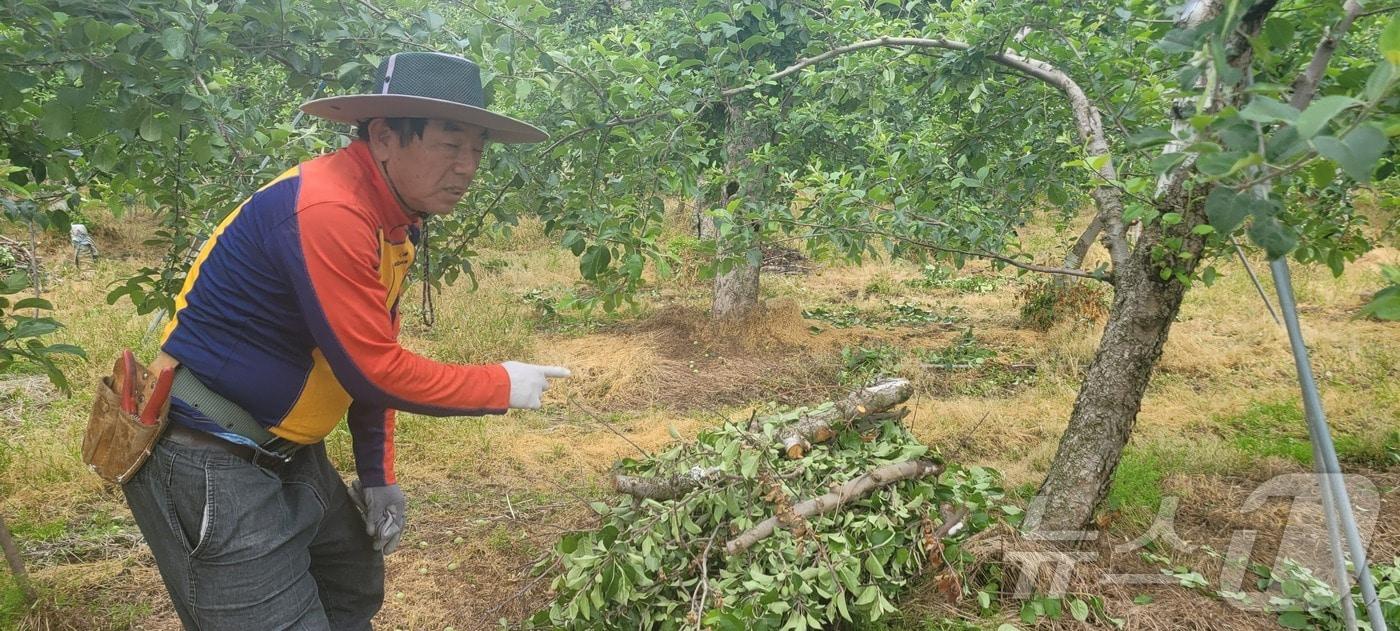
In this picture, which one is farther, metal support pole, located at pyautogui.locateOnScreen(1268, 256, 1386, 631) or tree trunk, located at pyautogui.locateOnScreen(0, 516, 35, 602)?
tree trunk, located at pyautogui.locateOnScreen(0, 516, 35, 602)

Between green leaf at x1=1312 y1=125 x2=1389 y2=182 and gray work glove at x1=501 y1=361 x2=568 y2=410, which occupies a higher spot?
green leaf at x1=1312 y1=125 x2=1389 y2=182

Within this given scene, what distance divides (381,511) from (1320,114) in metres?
2.40

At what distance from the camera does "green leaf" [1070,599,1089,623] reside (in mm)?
2516

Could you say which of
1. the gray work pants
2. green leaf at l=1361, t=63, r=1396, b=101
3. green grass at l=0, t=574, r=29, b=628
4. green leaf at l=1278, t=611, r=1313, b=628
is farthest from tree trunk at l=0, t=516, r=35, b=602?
green leaf at l=1278, t=611, r=1313, b=628

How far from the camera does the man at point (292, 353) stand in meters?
1.64

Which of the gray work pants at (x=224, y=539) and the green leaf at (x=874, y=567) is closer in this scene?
the gray work pants at (x=224, y=539)

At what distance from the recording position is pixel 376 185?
180 centimetres

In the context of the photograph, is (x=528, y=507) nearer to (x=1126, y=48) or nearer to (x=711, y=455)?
(x=711, y=455)

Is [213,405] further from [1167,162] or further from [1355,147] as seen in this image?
[1355,147]

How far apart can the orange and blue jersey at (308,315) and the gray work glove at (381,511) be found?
50 centimetres

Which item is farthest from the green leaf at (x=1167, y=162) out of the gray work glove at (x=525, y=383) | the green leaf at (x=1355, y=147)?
the gray work glove at (x=525, y=383)

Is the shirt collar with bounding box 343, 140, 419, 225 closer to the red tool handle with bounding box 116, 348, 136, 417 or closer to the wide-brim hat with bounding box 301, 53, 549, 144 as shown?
the wide-brim hat with bounding box 301, 53, 549, 144

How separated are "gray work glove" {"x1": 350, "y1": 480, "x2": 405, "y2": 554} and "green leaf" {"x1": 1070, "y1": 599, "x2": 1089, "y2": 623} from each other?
7.34ft

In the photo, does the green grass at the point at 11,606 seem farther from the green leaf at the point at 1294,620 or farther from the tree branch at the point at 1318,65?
the green leaf at the point at 1294,620
